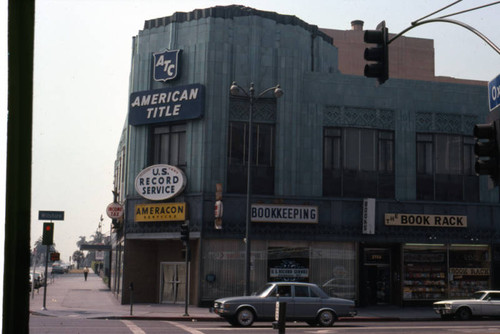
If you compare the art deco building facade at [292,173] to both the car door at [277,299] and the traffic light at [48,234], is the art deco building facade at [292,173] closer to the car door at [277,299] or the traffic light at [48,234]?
the traffic light at [48,234]

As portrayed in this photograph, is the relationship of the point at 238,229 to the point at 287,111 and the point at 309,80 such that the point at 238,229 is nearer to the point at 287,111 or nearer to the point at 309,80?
the point at 287,111

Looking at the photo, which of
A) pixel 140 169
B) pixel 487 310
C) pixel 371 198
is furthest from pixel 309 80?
pixel 487 310

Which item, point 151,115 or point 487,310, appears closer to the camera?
point 487,310

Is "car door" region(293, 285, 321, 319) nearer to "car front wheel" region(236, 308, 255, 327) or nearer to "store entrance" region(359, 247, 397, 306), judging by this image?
"car front wheel" region(236, 308, 255, 327)

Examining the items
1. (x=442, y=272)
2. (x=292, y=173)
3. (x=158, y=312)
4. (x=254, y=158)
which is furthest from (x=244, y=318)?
(x=442, y=272)

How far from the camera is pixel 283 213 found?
33469 mm

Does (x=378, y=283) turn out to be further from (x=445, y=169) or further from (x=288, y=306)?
(x=288, y=306)

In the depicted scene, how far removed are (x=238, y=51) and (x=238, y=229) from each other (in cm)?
940

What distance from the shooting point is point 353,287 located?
34125mm

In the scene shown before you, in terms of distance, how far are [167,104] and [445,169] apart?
15776mm

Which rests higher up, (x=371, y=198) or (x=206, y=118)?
(x=206, y=118)

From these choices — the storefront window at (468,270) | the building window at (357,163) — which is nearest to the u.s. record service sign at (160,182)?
the building window at (357,163)

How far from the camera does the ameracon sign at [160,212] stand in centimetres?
3331

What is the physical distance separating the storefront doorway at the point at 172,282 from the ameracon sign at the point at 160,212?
334 cm
